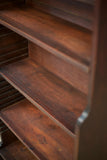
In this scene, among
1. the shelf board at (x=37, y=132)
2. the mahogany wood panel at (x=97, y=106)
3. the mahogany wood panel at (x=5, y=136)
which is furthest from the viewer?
the mahogany wood panel at (x=5, y=136)

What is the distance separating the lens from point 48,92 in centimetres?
157

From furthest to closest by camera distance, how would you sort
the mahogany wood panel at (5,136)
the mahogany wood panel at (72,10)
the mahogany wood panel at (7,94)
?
the mahogany wood panel at (5,136), the mahogany wood panel at (7,94), the mahogany wood panel at (72,10)

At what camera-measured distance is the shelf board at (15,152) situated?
6.72 ft

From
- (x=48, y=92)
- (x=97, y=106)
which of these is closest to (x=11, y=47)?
(x=48, y=92)

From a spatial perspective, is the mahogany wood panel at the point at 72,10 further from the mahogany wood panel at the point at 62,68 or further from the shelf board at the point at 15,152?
the shelf board at the point at 15,152

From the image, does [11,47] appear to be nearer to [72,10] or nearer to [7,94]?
[7,94]

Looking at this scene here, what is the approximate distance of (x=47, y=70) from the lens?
1804 mm

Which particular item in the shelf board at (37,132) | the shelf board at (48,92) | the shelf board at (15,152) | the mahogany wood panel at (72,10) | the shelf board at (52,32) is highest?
the mahogany wood panel at (72,10)

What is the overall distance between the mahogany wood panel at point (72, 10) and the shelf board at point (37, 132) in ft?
2.70

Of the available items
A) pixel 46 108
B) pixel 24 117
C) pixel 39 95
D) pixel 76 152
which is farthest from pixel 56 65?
pixel 76 152

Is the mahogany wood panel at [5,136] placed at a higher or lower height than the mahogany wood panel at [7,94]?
lower

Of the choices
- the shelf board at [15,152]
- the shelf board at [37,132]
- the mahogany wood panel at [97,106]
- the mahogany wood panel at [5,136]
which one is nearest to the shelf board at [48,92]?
the mahogany wood panel at [97,106]

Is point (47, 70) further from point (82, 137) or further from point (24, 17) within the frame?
point (82, 137)

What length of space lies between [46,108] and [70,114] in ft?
0.48
